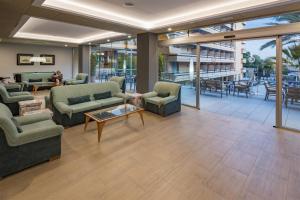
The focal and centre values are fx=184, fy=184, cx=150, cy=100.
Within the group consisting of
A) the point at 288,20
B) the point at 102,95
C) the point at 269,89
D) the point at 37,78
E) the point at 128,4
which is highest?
the point at 128,4

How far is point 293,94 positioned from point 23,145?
611 centimetres

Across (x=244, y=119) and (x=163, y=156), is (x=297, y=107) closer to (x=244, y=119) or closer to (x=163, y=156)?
(x=244, y=119)

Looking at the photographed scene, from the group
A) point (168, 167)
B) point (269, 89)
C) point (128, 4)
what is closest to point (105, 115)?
point (168, 167)

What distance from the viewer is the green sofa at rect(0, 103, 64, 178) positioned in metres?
2.51

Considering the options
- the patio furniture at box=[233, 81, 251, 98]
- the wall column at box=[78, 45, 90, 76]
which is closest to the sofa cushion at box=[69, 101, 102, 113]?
the patio furniture at box=[233, 81, 251, 98]

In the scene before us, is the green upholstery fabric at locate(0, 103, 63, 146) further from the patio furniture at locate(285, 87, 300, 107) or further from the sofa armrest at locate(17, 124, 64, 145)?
the patio furniture at locate(285, 87, 300, 107)

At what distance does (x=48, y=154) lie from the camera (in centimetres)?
295

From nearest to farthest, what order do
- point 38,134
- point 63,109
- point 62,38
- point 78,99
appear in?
point 38,134
point 63,109
point 78,99
point 62,38

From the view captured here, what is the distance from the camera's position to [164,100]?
5.50 m

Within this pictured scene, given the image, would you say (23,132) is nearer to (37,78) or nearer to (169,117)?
(169,117)

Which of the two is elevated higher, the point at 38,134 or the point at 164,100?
the point at 164,100

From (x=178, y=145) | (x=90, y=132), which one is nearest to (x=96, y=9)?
(x=90, y=132)

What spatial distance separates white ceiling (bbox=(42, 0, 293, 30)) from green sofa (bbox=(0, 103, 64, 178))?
2.85 m

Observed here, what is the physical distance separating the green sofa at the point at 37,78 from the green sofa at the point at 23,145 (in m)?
7.78
